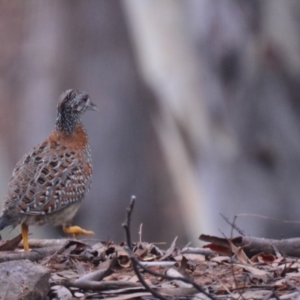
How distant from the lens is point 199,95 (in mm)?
6641

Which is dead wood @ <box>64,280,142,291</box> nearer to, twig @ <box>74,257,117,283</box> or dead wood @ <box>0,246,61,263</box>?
twig @ <box>74,257,117,283</box>

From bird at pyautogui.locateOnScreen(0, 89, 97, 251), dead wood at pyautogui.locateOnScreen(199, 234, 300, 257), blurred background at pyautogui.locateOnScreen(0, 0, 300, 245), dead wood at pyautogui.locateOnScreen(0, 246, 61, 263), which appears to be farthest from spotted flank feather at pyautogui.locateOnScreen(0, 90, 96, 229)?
dead wood at pyautogui.locateOnScreen(199, 234, 300, 257)

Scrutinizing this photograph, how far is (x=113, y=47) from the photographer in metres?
9.94

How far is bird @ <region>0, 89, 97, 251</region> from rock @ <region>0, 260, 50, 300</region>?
3.89 ft

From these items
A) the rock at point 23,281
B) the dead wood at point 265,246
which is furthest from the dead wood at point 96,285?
the dead wood at point 265,246

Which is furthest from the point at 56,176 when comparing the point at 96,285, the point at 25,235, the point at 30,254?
the point at 96,285

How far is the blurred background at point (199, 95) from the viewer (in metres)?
6.19

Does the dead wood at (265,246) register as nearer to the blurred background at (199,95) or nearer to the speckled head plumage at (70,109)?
the blurred background at (199,95)

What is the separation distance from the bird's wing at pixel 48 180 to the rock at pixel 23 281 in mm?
1586

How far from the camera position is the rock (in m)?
3.14

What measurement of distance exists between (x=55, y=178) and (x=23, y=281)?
2.02m

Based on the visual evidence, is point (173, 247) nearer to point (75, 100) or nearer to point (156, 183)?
point (75, 100)

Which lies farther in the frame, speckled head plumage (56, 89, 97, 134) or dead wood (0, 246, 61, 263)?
speckled head plumage (56, 89, 97, 134)

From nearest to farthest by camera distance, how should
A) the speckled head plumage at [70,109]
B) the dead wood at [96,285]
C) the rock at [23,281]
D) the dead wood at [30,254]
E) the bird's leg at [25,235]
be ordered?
the rock at [23,281]
the dead wood at [96,285]
the dead wood at [30,254]
the bird's leg at [25,235]
the speckled head plumage at [70,109]
